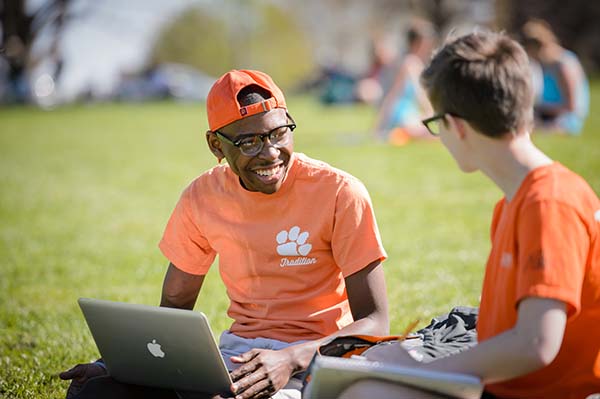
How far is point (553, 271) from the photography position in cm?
211

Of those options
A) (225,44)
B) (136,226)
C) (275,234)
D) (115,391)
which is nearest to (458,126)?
(275,234)

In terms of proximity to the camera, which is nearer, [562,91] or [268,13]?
[562,91]

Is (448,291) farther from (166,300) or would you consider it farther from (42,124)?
(42,124)

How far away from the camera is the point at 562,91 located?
12.5 m

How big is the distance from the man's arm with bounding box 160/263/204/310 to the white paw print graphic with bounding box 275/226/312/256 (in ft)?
1.50

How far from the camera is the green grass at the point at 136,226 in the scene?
16.7 ft

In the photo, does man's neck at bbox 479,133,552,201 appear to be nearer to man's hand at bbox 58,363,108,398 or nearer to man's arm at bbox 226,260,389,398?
man's arm at bbox 226,260,389,398

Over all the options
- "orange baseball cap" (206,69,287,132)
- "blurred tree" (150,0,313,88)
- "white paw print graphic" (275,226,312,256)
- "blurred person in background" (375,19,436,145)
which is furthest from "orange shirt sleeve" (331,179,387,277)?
"blurred tree" (150,0,313,88)

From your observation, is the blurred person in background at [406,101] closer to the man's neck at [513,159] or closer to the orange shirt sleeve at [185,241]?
the orange shirt sleeve at [185,241]

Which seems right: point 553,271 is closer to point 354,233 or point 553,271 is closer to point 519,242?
point 519,242

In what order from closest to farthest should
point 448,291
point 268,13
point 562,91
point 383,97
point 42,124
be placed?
point 448,291, point 562,91, point 383,97, point 42,124, point 268,13

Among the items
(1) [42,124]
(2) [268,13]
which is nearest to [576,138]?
(1) [42,124]

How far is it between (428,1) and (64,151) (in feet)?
119

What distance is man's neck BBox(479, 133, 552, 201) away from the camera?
2.28 metres
